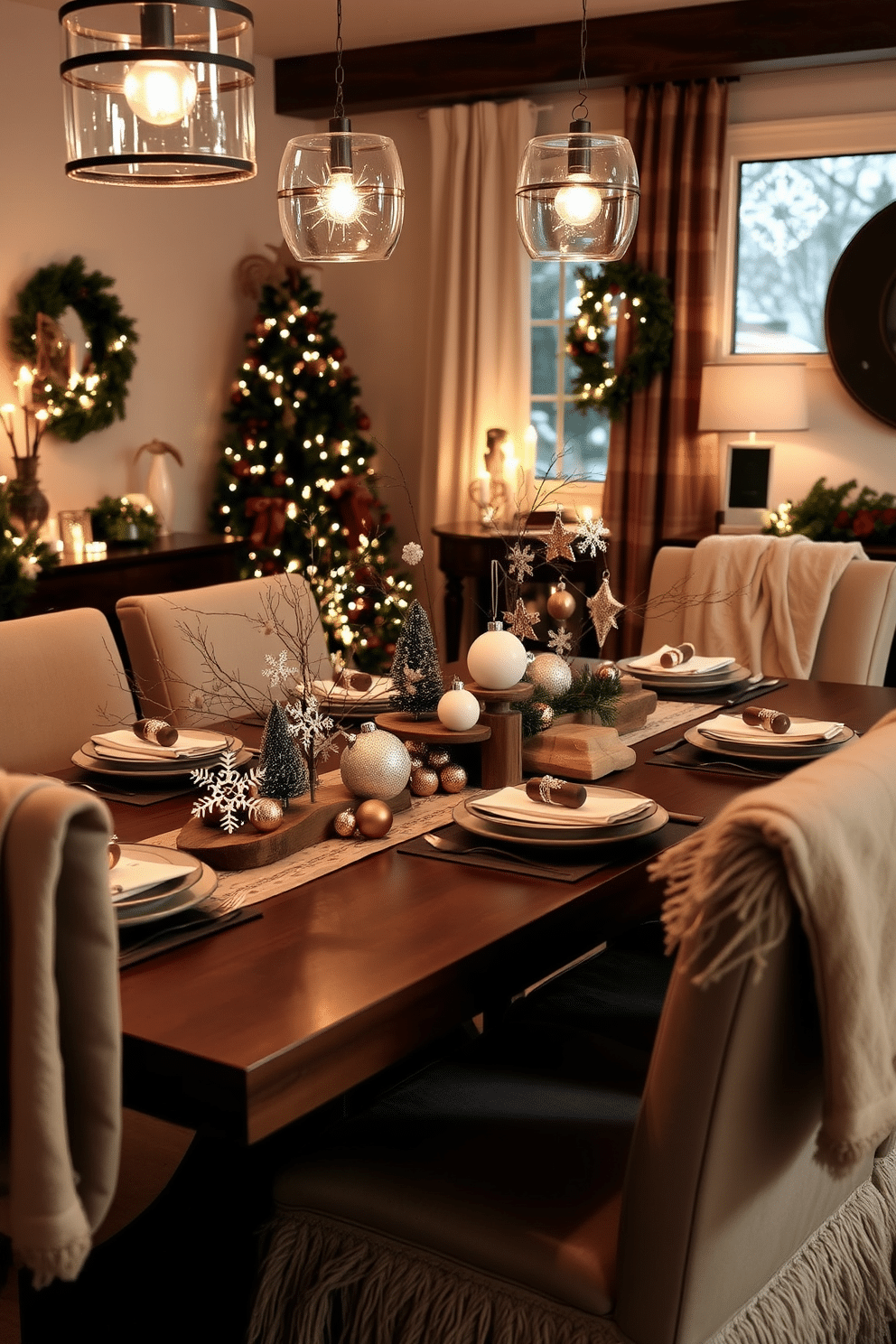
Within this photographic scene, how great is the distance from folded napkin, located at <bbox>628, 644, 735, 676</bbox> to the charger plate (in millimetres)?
487

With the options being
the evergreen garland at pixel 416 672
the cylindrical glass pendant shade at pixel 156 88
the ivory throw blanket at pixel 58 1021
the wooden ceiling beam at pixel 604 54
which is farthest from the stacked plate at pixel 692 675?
the wooden ceiling beam at pixel 604 54

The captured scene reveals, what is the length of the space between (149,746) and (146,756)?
0.05 metres

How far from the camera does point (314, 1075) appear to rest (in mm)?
1285

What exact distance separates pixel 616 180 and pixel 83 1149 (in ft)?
5.46

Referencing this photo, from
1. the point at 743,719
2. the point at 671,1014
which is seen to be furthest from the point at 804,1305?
the point at 743,719

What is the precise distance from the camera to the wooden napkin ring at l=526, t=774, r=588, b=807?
1.83 m

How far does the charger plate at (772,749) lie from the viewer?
7.23 ft

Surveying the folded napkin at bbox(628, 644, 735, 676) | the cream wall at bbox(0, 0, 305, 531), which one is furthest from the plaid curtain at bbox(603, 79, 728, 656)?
the folded napkin at bbox(628, 644, 735, 676)

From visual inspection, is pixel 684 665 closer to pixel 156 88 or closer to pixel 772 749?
pixel 772 749

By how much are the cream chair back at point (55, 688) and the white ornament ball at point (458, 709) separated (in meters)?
0.68

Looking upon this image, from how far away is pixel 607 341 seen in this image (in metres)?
5.39

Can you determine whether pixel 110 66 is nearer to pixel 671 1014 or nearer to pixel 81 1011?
pixel 81 1011

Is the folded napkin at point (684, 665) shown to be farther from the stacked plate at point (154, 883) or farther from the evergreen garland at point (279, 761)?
the stacked plate at point (154, 883)

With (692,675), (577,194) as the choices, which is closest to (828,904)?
(577,194)
